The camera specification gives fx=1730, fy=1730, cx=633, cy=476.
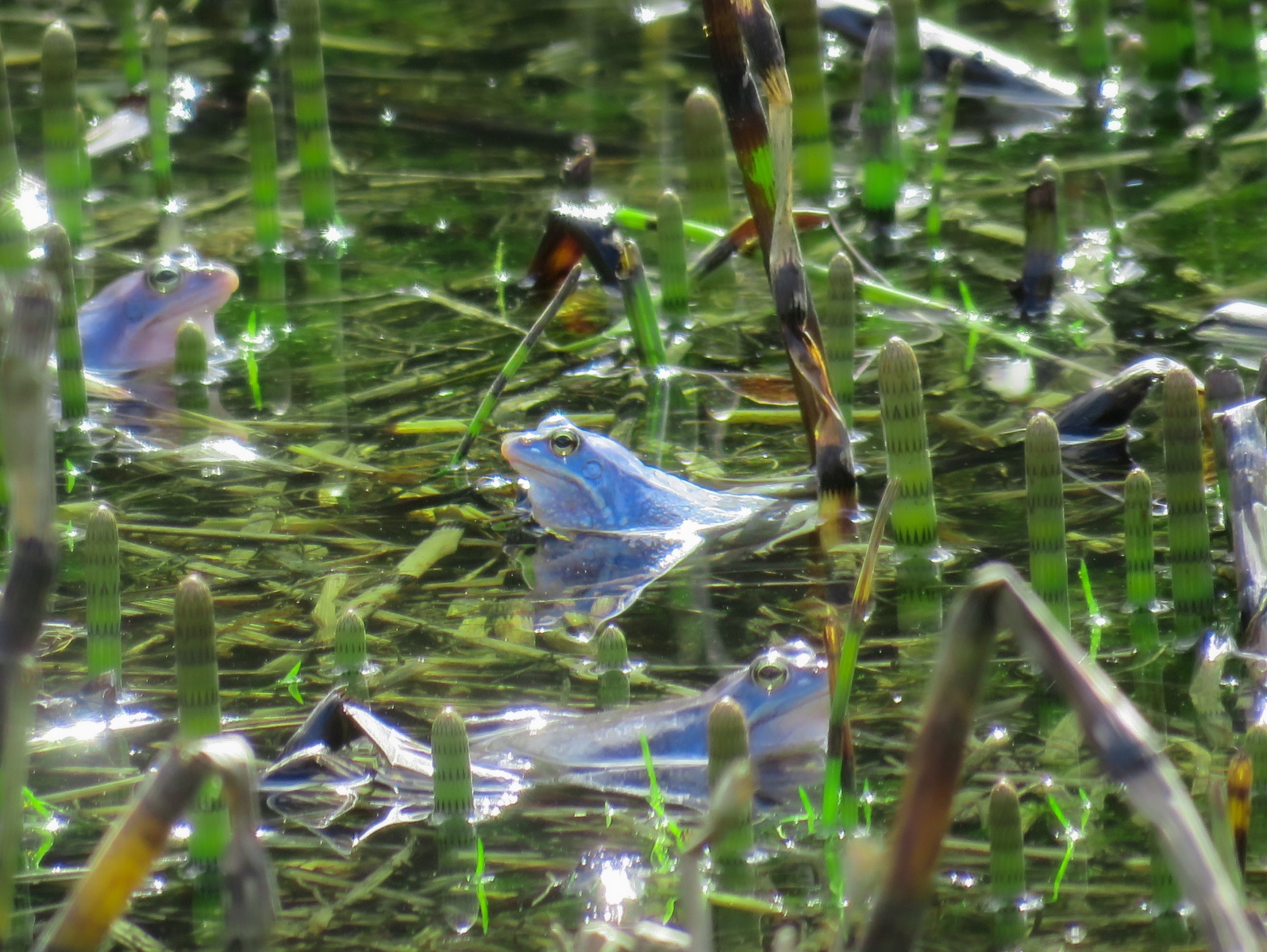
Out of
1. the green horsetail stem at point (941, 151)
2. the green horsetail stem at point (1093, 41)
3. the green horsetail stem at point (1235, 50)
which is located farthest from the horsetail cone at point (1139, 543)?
the green horsetail stem at point (1093, 41)

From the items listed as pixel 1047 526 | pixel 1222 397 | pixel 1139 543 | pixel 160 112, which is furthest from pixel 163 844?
pixel 160 112

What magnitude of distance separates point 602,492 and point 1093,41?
12.1ft

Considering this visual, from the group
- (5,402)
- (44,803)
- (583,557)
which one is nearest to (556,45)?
(583,557)

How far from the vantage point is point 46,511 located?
5.00ft

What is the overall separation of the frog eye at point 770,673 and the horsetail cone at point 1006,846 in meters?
0.51

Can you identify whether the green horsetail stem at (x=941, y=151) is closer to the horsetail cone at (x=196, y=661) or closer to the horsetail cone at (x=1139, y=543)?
the horsetail cone at (x=1139, y=543)

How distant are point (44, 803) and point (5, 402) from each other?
1.53 metres

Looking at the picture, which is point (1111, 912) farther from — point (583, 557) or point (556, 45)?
point (556, 45)

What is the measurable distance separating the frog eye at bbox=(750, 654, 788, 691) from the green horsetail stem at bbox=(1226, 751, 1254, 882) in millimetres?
771

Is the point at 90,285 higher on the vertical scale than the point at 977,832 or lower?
higher

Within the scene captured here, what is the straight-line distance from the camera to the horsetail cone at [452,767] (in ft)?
8.86

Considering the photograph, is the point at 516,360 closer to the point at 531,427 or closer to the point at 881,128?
the point at 531,427

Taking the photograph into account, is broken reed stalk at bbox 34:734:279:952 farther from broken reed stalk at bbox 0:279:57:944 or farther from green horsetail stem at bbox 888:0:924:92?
green horsetail stem at bbox 888:0:924:92

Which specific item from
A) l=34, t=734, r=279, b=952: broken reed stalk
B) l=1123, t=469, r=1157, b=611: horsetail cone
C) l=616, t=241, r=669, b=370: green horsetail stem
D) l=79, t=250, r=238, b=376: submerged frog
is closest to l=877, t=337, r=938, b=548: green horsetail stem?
l=1123, t=469, r=1157, b=611: horsetail cone
